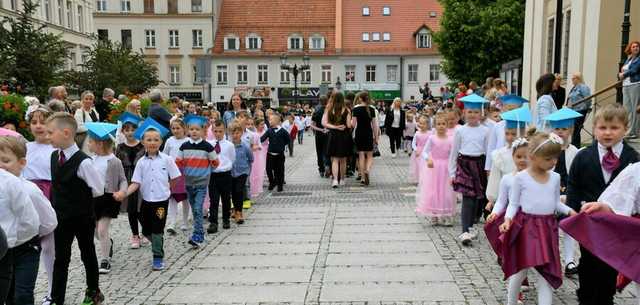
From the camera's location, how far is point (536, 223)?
182 inches

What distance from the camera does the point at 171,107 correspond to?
13.8m

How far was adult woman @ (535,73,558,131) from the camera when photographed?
8.58 m

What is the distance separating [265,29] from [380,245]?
177 feet

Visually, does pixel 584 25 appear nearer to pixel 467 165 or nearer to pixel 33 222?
pixel 467 165

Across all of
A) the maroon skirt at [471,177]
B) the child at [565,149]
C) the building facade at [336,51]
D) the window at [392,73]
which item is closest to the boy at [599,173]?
the child at [565,149]

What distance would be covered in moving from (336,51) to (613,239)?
179 feet

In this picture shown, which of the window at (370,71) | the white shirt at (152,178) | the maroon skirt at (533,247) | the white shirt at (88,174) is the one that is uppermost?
the window at (370,71)

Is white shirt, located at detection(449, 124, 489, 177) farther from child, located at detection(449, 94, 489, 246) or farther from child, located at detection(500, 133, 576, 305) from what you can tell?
child, located at detection(500, 133, 576, 305)

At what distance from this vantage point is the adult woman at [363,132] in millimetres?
12227

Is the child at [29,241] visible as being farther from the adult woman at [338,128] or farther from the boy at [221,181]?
the adult woman at [338,128]

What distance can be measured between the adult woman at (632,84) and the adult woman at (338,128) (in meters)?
5.34

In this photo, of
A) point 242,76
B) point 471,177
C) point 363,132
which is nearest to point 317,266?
point 471,177

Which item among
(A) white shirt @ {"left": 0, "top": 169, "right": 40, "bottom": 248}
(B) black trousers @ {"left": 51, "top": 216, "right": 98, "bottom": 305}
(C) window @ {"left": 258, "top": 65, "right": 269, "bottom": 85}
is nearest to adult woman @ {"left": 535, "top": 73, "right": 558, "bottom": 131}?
(B) black trousers @ {"left": 51, "top": 216, "right": 98, "bottom": 305}

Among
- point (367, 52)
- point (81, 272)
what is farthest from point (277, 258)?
point (367, 52)
